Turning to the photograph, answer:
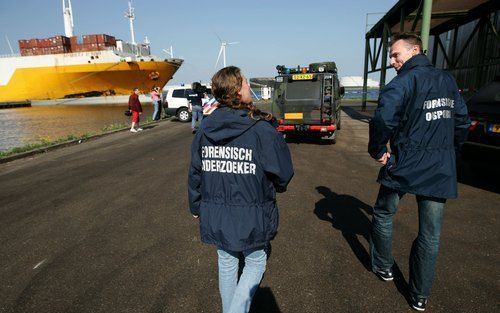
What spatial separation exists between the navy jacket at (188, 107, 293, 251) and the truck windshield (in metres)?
8.41

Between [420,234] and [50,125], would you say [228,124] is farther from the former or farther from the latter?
[50,125]

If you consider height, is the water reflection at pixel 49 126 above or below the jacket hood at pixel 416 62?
below

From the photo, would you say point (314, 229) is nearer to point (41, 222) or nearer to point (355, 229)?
point (355, 229)

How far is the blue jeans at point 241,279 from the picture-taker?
1955 mm

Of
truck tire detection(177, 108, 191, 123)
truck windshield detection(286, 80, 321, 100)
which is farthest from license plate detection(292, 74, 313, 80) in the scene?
truck tire detection(177, 108, 191, 123)

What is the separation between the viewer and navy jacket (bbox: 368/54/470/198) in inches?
87.8

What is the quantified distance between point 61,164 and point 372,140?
8.26 meters

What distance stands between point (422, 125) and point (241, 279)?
5.59ft

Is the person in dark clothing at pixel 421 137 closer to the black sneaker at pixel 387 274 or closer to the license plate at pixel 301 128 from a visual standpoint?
the black sneaker at pixel 387 274

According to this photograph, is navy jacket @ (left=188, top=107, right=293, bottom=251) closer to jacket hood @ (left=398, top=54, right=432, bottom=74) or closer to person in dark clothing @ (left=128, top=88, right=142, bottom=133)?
jacket hood @ (left=398, top=54, right=432, bottom=74)

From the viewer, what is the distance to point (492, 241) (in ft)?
11.3

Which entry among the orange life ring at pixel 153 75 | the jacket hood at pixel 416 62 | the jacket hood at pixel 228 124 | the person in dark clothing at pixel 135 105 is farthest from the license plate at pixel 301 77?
the orange life ring at pixel 153 75

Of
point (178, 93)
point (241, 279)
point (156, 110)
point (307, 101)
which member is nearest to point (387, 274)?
point (241, 279)

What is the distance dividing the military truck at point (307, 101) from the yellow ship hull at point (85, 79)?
4218 cm
